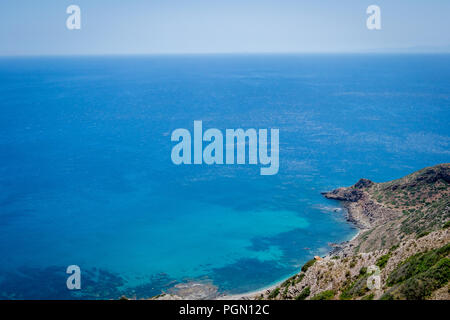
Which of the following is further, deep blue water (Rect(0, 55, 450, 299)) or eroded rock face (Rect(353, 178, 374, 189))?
eroded rock face (Rect(353, 178, 374, 189))

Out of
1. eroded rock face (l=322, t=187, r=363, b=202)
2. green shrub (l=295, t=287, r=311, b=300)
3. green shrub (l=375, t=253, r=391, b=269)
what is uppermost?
green shrub (l=375, t=253, r=391, b=269)

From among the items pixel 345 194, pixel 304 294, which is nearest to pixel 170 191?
pixel 345 194

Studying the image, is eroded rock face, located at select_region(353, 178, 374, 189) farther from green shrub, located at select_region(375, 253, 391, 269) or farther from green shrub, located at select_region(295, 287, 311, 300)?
green shrub, located at select_region(295, 287, 311, 300)

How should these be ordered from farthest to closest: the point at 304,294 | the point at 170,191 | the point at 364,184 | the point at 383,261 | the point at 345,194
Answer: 1. the point at 170,191
2. the point at 345,194
3. the point at 364,184
4. the point at 304,294
5. the point at 383,261

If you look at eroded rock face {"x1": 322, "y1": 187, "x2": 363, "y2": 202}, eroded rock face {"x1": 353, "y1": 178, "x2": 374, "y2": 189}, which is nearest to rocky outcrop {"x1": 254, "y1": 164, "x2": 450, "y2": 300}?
eroded rock face {"x1": 322, "y1": 187, "x2": 363, "y2": 202}

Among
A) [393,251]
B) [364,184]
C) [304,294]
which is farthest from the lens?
[364,184]

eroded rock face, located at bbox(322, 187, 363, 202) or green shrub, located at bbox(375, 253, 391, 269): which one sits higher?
green shrub, located at bbox(375, 253, 391, 269)

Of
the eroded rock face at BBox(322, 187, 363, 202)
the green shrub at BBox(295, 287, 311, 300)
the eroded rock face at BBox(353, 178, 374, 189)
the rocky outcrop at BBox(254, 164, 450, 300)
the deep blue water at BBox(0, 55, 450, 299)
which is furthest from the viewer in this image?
the eroded rock face at BBox(353, 178, 374, 189)

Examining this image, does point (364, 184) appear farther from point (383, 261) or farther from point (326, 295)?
point (326, 295)

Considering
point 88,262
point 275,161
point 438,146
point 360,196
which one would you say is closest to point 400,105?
point 438,146

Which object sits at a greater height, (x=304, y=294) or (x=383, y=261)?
(x=383, y=261)
